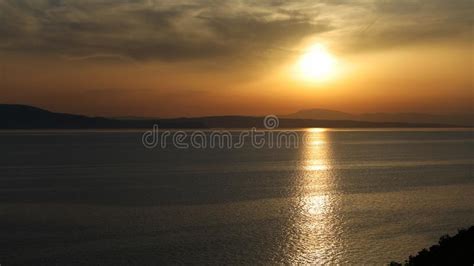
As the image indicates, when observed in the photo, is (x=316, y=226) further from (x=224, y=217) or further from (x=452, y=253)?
(x=452, y=253)

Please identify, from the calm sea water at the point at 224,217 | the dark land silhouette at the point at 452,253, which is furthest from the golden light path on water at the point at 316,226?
the dark land silhouette at the point at 452,253

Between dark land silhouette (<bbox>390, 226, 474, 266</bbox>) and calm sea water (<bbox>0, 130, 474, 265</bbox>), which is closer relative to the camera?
dark land silhouette (<bbox>390, 226, 474, 266</bbox>)

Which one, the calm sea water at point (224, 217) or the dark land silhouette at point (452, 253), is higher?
the dark land silhouette at point (452, 253)

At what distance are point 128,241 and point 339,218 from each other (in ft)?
64.4

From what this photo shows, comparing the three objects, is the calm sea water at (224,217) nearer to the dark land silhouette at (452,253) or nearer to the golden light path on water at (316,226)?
the golden light path on water at (316,226)

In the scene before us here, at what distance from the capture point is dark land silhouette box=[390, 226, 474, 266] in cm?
2425

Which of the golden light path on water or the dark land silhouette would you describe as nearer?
the dark land silhouette

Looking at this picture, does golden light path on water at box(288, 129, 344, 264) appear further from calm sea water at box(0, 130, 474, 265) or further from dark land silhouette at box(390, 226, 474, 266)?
dark land silhouette at box(390, 226, 474, 266)

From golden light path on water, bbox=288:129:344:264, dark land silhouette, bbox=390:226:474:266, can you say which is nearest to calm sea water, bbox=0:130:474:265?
golden light path on water, bbox=288:129:344:264

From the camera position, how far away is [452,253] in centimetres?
2580

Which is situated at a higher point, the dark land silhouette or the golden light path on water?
the dark land silhouette

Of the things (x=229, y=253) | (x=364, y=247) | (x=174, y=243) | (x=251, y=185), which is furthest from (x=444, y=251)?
(x=251, y=185)

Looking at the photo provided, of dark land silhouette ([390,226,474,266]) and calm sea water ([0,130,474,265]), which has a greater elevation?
dark land silhouette ([390,226,474,266])

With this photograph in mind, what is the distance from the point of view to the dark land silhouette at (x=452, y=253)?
24250 mm
